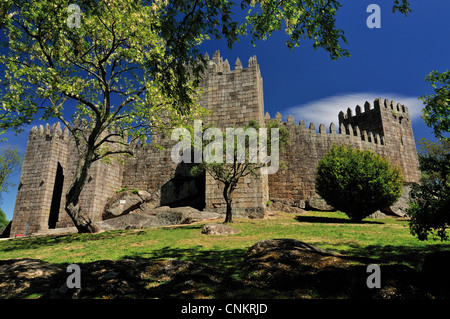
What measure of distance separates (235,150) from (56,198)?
19529 millimetres

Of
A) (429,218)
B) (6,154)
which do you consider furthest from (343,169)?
(6,154)

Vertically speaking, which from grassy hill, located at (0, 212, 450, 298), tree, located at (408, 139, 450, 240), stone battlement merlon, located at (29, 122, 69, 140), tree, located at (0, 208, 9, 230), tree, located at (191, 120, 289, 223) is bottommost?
tree, located at (0, 208, 9, 230)

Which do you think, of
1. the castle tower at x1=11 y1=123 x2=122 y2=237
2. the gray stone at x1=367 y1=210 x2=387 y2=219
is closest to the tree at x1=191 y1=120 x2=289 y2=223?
the castle tower at x1=11 y1=123 x2=122 y2=237

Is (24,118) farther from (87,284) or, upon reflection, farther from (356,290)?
(356,290)

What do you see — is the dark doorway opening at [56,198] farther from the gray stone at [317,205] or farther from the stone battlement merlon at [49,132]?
the gray stone at [317,205]

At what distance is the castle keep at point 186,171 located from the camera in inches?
782

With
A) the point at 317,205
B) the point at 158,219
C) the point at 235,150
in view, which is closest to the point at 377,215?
the point at 317,205

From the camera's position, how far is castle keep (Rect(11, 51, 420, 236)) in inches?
782

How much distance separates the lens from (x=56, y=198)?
80.7 feet

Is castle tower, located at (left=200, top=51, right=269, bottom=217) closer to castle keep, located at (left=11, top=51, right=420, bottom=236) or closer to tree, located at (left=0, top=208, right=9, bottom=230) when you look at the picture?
castle keep, located at (left=11, top=51, right=420, bottom=236)

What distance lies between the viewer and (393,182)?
18531 millimetres

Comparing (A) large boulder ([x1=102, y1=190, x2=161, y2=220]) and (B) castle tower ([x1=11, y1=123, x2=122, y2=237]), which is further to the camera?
(B) castle tower ([x1=11, y1=123, x2=122, y2=237])

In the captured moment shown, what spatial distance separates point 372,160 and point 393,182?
6.79ft

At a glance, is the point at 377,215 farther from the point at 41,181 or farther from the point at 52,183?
the point at 41,181
